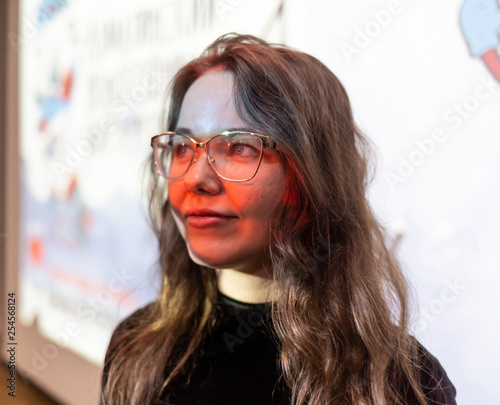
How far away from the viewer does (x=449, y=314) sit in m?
1.07

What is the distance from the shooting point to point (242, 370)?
0.89 meters

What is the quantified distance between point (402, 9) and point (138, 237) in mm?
1229

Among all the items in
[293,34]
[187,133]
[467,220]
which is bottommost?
[467,220]

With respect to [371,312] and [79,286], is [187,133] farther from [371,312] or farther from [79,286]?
[79,286]

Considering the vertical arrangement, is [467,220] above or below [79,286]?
above

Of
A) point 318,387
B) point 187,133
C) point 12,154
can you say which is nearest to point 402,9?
point 187,133
